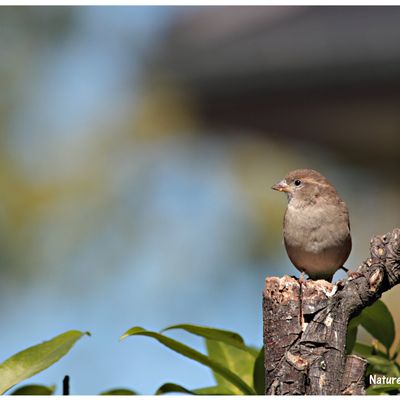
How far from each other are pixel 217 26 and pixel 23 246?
3170 mm

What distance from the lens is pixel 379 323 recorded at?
5.85 ft

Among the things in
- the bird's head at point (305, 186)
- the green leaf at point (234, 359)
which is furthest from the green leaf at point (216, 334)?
the bird's head at point (305, 186)

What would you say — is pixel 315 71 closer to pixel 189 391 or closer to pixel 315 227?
pixel 315 227

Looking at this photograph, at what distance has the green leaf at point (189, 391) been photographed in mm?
1631

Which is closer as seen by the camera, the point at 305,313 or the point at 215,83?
the point at 305,313

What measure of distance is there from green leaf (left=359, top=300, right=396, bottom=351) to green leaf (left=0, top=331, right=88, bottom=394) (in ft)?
2.09

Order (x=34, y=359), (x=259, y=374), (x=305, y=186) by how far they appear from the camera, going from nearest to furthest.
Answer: (x=34, y=359), (x=259, y=374), (x=305, y=186)

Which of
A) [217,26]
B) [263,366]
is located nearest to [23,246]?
[217,26]

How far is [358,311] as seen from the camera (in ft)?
5.32

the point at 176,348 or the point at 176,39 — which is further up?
the point at 176,39

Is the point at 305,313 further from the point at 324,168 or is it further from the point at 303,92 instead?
the point at 303,92

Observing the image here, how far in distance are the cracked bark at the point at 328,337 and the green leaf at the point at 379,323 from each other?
0.14 metres

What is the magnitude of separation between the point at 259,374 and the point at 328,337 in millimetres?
195

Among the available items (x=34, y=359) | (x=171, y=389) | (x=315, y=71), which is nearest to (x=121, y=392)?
(x=171, y=389)
